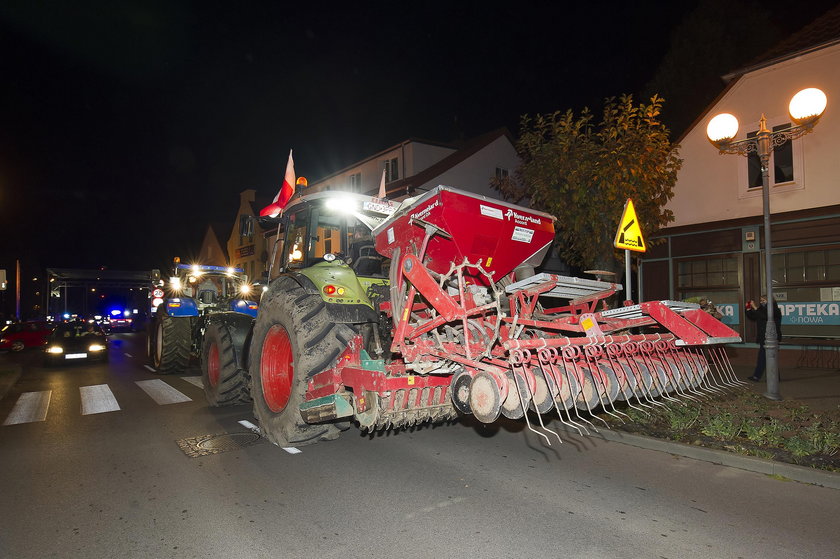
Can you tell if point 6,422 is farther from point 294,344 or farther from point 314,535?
point 314,535

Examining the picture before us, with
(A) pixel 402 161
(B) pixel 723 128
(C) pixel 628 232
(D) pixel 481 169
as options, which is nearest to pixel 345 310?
(C) pixel 628 232

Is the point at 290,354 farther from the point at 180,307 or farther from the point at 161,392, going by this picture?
the point at 180,307

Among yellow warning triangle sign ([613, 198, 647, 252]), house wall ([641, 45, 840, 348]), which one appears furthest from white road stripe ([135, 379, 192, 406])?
house wall ([641, 45, 840, 348])

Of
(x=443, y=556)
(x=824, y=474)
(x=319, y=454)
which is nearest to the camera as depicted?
(x=443, y=556)

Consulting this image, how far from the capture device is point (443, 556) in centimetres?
346

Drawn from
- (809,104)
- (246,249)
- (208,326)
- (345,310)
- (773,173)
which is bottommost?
(208,326)

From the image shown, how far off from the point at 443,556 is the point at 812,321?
12299 mm

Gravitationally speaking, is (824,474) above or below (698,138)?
below

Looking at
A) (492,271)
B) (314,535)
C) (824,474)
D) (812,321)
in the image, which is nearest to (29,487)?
(314,535)

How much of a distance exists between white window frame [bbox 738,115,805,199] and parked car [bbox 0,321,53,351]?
23.7 metres

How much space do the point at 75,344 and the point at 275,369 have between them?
39.5 feet

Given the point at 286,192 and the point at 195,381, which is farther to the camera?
the point at 195,381

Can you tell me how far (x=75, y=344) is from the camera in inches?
579

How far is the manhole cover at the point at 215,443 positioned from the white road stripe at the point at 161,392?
2.89 metres
